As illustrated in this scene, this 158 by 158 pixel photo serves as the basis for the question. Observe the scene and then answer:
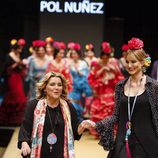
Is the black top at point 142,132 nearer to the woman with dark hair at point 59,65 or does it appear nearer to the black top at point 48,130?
the black top at point 48,130

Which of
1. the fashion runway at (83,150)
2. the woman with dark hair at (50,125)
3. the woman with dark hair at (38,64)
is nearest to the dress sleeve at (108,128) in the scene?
the woman with dark hair at (50,125)

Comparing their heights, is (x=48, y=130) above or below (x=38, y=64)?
above

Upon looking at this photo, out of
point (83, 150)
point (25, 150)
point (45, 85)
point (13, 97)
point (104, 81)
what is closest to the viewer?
point (25, 150)

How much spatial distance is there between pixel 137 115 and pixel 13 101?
185 inches

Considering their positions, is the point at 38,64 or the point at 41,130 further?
the point at 38,64

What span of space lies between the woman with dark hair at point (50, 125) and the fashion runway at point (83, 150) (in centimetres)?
245

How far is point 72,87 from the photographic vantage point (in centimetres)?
796

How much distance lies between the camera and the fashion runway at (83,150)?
6.46 metres

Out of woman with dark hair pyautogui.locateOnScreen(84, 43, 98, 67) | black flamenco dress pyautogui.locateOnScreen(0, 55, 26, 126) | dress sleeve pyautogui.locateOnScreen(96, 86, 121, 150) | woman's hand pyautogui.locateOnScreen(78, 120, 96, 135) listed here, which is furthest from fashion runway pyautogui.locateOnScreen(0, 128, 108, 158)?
woman's hand pyautogui.locateOnScreen(78, 120, 96, 135)

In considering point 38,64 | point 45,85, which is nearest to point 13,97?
point 38,64

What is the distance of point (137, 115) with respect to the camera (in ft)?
13.1

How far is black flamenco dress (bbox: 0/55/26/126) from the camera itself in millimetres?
8406

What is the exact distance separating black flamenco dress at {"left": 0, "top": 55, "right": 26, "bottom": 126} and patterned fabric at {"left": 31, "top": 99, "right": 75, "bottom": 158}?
446 centimetres

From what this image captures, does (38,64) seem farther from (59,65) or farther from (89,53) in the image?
(89,53)
